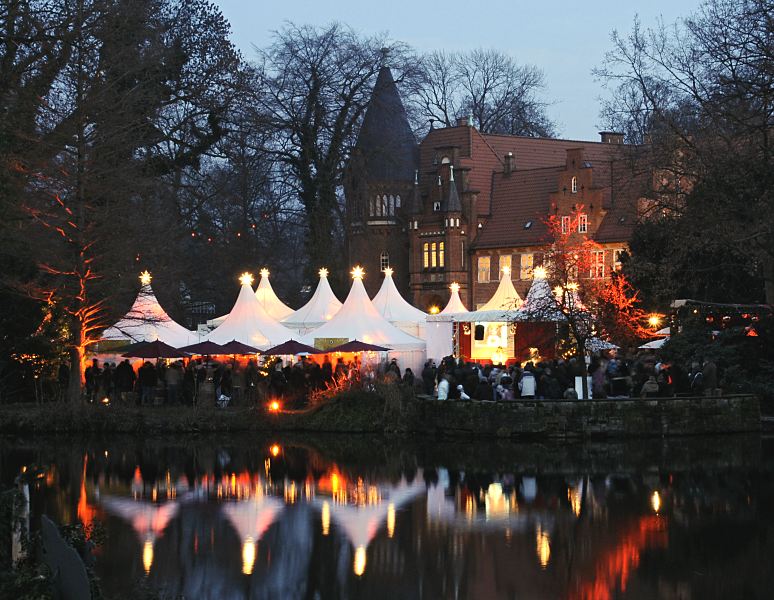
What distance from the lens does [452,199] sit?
72.1 meters

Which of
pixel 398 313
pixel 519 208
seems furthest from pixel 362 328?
pixel 519 208

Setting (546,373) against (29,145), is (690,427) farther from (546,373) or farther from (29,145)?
(29,145)

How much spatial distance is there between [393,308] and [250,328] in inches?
287

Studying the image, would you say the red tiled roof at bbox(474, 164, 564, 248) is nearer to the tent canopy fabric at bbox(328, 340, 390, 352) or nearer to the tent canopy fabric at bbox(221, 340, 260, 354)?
the tent canopy fabric at bbox(328, 340, 390, 352)

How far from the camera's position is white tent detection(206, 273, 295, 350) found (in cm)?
3825

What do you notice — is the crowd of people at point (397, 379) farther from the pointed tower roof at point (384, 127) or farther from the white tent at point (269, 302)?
the pointed tower roof at point (384, 127)

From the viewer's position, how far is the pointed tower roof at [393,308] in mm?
43938

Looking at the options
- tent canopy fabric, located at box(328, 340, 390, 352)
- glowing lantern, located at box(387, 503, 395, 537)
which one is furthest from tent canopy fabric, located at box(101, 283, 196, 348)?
glowing lantern, located at box(387, 503, 395, 537)

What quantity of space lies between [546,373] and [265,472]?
29.2ft

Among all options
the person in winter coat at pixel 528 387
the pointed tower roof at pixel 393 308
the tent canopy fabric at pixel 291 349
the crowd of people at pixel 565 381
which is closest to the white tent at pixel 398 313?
the pointed tower roof at pixel 393 308

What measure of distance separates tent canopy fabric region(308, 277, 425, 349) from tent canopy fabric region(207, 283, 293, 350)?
525 millimetres

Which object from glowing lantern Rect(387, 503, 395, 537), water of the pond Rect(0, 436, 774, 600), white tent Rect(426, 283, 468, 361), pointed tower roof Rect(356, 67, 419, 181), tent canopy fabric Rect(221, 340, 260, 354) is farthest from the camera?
pointed tower roof Rect(356, 67, 419, 181)

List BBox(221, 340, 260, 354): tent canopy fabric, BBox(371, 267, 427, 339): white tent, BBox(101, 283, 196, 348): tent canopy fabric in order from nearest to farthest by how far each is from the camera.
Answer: BBox(221, 340, 260, 354): tent canopy fabric, BBox(101, 283, 196, 348): tent canopy fabric, BBox(371, 267, 427, 339): white tent

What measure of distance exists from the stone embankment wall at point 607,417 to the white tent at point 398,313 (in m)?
14.9
